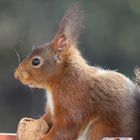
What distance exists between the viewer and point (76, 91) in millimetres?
2723

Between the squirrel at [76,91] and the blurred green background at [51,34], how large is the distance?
9.96 ft

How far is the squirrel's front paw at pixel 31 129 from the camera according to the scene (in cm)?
269

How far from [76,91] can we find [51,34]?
127 inches

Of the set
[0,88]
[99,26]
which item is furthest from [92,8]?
[0,88]

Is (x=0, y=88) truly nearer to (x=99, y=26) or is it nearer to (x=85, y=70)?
(x=99, y=26)

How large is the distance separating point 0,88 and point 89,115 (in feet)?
12.5

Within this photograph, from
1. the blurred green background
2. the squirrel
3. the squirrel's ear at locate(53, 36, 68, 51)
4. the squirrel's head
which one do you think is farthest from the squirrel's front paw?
the blurred green background

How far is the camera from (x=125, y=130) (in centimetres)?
269

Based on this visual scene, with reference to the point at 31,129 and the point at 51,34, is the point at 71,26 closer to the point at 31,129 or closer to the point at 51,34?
the point at 31,129

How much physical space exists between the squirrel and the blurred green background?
3036mm

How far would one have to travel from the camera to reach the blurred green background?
237 inches

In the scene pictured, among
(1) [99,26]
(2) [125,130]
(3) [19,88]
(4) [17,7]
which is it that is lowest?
(2) [125,130]

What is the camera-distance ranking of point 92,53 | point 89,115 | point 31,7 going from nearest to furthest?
point 89,115 → point 92,53 → point 31,7

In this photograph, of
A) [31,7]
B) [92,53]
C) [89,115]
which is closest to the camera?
[89,115]
